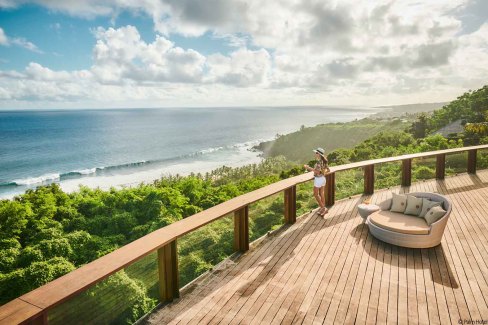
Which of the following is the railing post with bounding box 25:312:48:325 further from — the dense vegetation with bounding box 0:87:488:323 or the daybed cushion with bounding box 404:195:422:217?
the daybed cushion with bounding box 404:195:422:217

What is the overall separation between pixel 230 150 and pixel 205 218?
68731 millimetres

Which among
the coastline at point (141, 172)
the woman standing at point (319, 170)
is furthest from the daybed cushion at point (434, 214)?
the coastline at point (141, 172)

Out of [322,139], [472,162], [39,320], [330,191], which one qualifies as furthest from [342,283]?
[322,139]

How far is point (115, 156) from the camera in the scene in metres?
60.3

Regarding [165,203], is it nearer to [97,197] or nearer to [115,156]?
[97,197]

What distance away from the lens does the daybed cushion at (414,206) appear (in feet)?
19.5

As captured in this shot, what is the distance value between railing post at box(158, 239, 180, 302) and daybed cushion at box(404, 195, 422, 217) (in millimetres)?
4595

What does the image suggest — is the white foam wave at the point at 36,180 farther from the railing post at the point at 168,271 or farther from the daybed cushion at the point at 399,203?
the daybed cushion at the point at 399,203

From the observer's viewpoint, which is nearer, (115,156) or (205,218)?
(205,218)

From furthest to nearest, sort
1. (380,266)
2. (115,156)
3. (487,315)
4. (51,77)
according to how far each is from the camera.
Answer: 1. (51,77)
2. (115,156)
3. (380,266)
4. (487,315)

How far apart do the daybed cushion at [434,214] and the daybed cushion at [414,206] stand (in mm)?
374

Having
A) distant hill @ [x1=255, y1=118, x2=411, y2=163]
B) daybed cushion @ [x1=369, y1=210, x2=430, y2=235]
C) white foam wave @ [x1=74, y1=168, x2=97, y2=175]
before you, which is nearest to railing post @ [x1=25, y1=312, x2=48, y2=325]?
daybed cushion @ [x1=369, y1=210, x2=430, y2=235]

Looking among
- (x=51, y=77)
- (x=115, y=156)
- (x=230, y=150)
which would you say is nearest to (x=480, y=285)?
(x=115, y=156)

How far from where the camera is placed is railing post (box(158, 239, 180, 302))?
12.4ft
